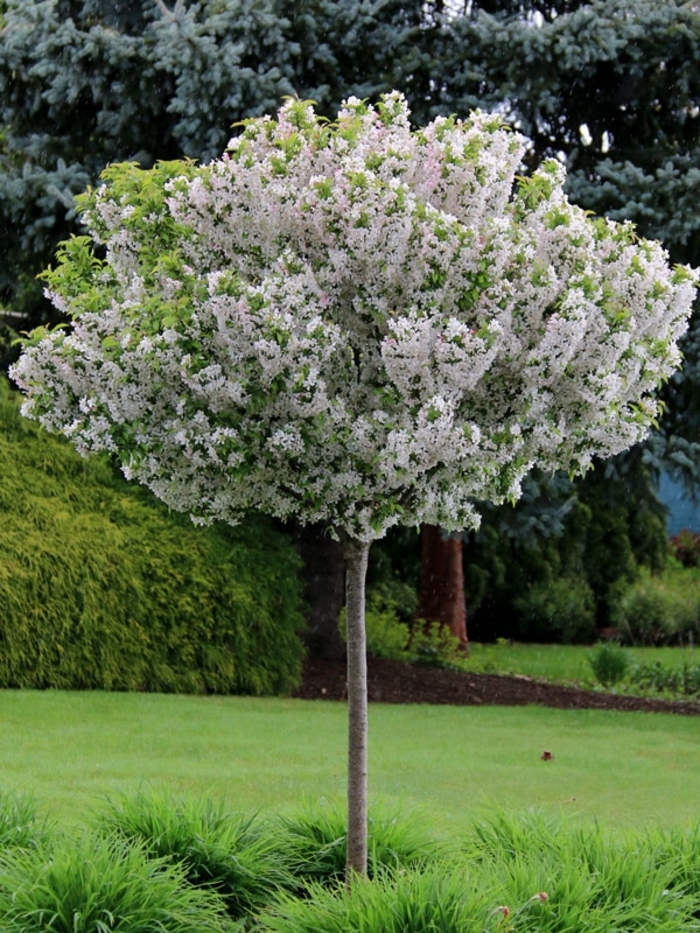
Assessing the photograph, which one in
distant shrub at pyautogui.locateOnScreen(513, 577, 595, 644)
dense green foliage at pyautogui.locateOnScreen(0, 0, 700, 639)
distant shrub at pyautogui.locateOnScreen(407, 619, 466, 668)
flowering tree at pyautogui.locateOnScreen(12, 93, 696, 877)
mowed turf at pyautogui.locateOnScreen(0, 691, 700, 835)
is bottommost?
mowed turf at pyautogui.locateOnScreen(0, 691, 700, 835)

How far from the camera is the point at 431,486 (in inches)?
198

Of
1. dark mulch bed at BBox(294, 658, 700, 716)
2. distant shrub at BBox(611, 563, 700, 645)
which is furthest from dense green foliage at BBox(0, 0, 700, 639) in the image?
distant shrub at BBox(611, 563, 700, 645)

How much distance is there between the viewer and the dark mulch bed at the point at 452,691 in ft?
41.2

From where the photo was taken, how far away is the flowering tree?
15.3 feet

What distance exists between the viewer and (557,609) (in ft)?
65.4

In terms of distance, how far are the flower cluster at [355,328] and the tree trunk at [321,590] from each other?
340 inches

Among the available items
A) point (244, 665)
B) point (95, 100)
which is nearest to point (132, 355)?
point (244, 665)

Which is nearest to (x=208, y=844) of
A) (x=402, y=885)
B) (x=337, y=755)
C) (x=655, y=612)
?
(x=402, y=885)

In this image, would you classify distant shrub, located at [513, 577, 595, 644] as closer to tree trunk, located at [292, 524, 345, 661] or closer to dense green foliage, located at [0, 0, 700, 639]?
dense green foliage, located at [0, 0, 700, 639]

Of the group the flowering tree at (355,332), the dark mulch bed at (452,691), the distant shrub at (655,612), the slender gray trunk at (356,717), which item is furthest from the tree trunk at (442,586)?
the flowering tree at (355,332)

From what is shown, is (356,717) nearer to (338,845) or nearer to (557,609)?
(338,845)

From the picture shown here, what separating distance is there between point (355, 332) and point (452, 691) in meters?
8.58

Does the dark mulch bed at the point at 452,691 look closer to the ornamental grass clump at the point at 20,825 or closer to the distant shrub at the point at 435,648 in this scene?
the distant shrub at the point at 435,648

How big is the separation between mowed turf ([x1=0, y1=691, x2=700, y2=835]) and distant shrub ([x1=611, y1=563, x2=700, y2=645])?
716 centimetres
